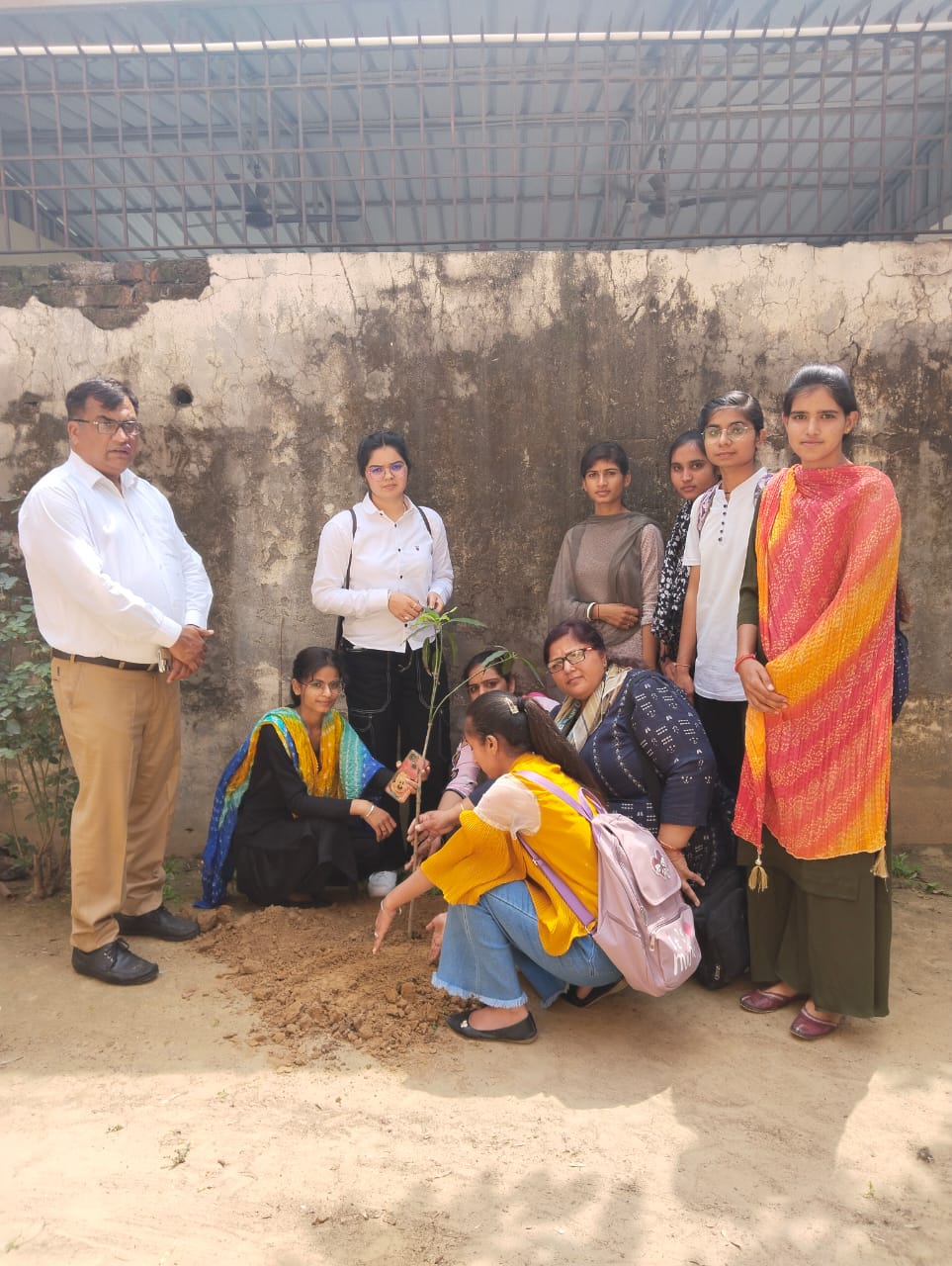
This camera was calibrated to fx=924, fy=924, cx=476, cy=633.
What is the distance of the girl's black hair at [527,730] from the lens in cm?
276

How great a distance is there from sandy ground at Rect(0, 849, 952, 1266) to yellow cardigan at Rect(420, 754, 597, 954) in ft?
1.36

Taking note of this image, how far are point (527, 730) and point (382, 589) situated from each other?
1.23 metres

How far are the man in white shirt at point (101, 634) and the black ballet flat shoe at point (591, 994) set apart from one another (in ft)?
4.61

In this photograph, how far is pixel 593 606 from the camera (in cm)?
373

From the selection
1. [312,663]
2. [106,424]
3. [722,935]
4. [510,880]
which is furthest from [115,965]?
[722,935]

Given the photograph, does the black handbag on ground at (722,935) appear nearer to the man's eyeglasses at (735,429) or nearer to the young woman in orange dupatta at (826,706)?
the young woman in orange dupatta at (826,706)

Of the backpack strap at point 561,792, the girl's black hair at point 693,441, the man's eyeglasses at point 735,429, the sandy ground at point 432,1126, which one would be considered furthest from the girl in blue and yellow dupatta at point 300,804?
the man's eyeglasses at point 735,429

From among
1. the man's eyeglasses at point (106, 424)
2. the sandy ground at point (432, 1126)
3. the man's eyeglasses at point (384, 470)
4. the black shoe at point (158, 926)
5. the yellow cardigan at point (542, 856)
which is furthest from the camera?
the man's eyeglasses at point (384, 470)

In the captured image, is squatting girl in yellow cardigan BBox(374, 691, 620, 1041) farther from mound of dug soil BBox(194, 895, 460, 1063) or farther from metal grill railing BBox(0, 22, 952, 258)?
metal grill railing BBox(0, 22, 952, 258)

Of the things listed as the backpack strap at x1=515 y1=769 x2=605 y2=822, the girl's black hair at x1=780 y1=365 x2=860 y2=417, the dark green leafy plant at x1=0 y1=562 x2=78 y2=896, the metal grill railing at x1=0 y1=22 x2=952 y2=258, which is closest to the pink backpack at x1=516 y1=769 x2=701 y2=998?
the backpack strap at x1=515 y1=769 x2=605 y2=822

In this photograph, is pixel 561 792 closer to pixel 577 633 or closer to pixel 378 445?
pixel 577 633

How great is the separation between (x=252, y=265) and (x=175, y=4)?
2.10m

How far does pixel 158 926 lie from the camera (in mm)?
3461

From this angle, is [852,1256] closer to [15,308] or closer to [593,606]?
[593,606]
